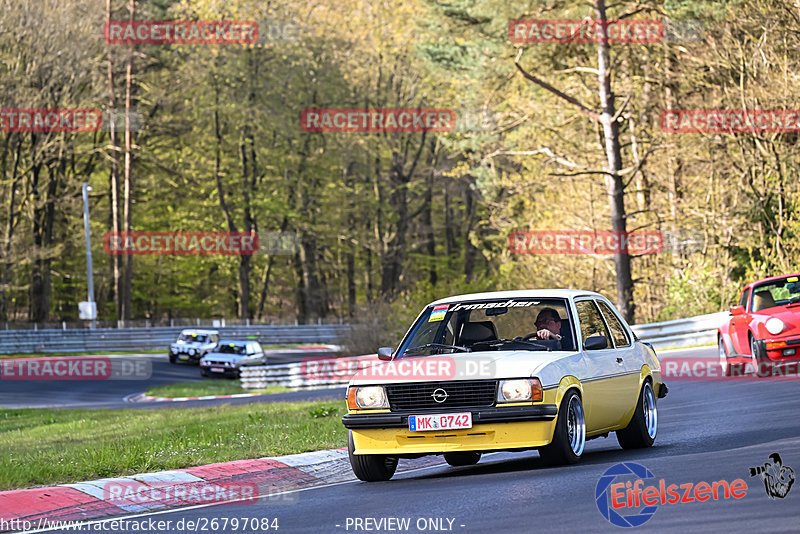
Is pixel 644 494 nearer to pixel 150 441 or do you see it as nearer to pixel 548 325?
pixel 548 325

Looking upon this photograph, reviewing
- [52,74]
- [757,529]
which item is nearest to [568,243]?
[52,74]

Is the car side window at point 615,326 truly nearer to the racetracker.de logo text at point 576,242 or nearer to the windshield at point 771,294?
the windshield at point 771,294

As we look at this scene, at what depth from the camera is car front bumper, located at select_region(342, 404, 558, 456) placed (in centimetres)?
977

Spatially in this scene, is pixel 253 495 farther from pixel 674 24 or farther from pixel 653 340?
pixel 674 24

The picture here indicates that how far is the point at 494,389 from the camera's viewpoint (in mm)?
9914

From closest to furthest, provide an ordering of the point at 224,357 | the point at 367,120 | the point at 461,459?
the point at 461,459 < the point at 224,357 < the point at 367,120

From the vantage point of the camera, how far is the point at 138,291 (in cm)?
7450

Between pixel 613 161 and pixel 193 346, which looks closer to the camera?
pixel 613 161

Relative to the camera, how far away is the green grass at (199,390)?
1413 inches

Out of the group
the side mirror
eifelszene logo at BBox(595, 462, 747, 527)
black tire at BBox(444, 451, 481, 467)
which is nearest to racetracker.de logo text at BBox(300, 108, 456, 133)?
black tire at BBox(444, 451, 481, 467)

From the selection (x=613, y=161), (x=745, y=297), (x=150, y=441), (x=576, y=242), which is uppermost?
(x=613, y=161)

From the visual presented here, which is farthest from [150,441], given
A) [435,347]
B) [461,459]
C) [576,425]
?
[576,425]

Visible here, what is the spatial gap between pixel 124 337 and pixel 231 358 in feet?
48.9

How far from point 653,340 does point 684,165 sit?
10.2m
